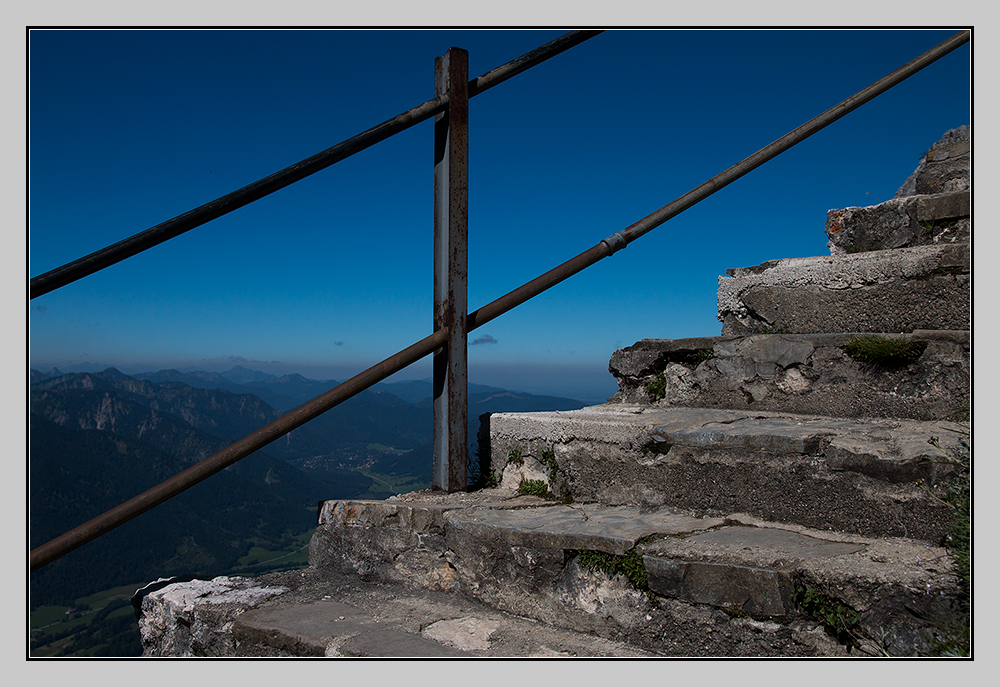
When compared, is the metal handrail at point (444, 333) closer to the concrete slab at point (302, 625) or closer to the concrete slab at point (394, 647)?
the concrete slab at point (302, 625)

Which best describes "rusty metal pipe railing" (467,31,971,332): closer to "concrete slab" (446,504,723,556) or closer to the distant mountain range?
"concrete slab" (446,504,723,556)

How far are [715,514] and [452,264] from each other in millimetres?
1182

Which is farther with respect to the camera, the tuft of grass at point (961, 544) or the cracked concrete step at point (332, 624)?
the cracked concrete step at point (332, 624)

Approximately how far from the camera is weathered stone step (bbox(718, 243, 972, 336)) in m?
2.18

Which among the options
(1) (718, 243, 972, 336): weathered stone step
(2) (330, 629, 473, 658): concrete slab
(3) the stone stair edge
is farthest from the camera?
(1) (718, 243, 972, 336): weathered stone step

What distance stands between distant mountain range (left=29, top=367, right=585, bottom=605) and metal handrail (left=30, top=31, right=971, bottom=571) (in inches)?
1247

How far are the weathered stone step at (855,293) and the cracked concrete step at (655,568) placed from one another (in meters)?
1.01

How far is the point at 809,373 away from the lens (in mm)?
2254

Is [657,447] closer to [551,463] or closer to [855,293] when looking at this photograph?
[551,463]

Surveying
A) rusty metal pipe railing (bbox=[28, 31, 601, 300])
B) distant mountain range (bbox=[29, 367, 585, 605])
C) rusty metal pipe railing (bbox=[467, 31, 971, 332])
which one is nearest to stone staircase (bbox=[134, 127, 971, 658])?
rusty metal pipe railing (bbox=[467, 31, 971, 332])

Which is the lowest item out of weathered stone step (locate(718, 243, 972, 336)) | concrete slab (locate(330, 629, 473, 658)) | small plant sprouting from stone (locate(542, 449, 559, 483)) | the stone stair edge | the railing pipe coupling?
concrete slab (locate(330, 629, 473, 658))

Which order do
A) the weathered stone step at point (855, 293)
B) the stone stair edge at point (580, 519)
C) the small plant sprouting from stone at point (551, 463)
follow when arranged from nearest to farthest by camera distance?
1. the stone stair edge at point (580, 519)
2. the weathered stone step at point (855, 293)
3. the small plant sprouting from stone at point (551, 463)

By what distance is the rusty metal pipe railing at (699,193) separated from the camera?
2.27m

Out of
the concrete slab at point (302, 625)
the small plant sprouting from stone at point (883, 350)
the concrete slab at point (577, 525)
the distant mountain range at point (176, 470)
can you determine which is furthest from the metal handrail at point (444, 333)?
the distant mountain range at point (176, 470)
